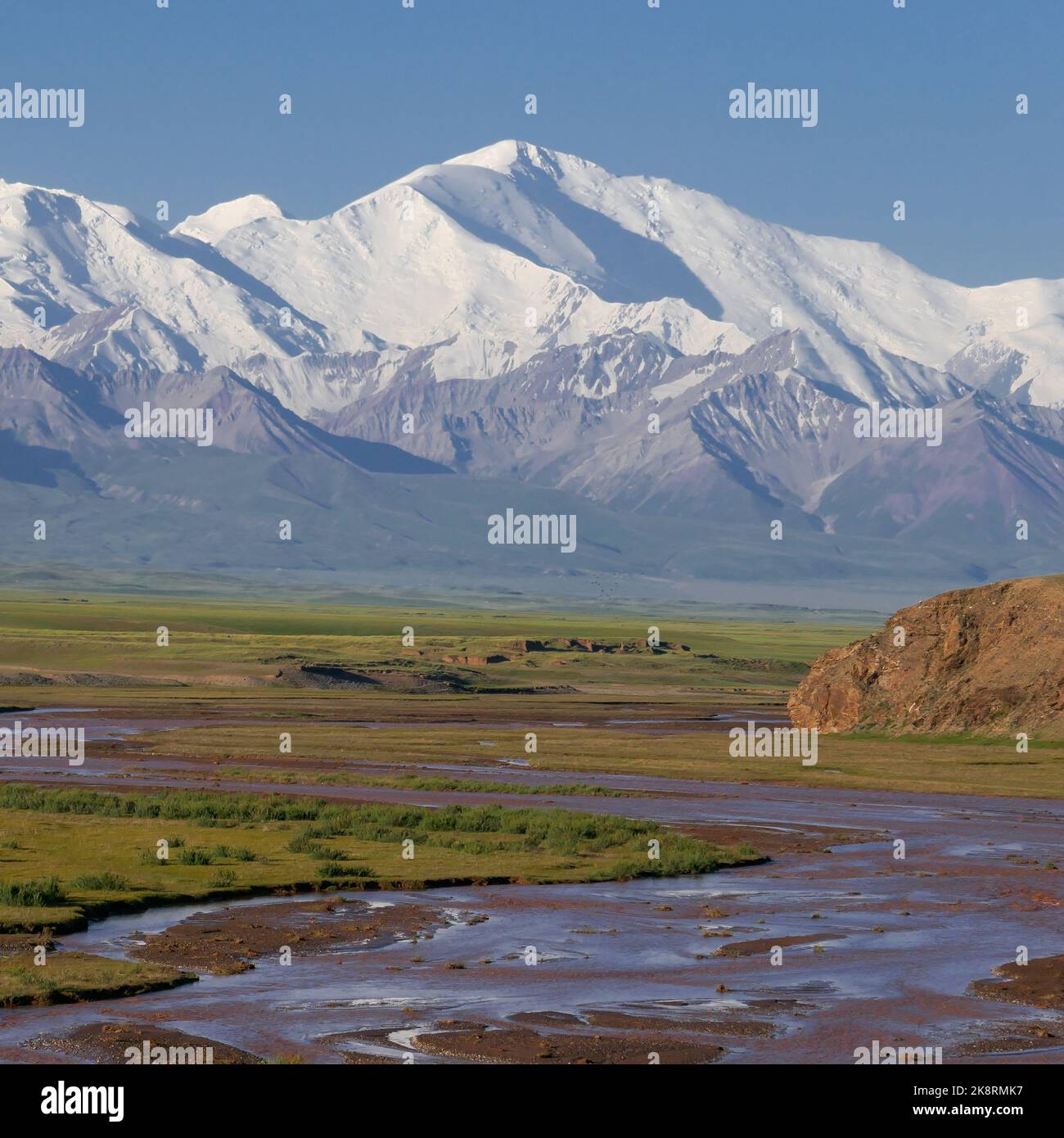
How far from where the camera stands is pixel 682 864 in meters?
53.4

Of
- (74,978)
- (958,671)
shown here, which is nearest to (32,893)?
(74,978)

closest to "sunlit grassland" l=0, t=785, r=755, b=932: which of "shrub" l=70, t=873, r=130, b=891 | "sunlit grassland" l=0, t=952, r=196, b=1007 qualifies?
"shrub" l=70, t=873, r=130, b=891

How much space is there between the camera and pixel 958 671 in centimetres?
10750

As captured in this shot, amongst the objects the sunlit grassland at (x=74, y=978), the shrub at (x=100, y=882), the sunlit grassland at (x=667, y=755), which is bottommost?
the sunlit grassland at (x=74, y=978)

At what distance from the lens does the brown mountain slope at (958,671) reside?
337ft

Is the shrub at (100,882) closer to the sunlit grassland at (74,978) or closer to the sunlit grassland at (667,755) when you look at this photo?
the sunlit grassland at (74,978)

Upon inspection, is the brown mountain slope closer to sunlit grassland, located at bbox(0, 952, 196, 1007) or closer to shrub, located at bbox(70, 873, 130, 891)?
shrub, located at bbox(70, 873, 130, 891)

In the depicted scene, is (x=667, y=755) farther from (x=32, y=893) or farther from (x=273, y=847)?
(x=32, y=893)

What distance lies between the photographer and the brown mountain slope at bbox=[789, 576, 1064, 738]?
337ft

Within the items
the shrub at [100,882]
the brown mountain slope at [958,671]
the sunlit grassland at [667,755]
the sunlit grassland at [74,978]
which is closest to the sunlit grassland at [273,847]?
the shrub at [100,882]

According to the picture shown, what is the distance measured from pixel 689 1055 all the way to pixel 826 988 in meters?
6.48

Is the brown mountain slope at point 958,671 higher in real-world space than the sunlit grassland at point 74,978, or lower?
higher
